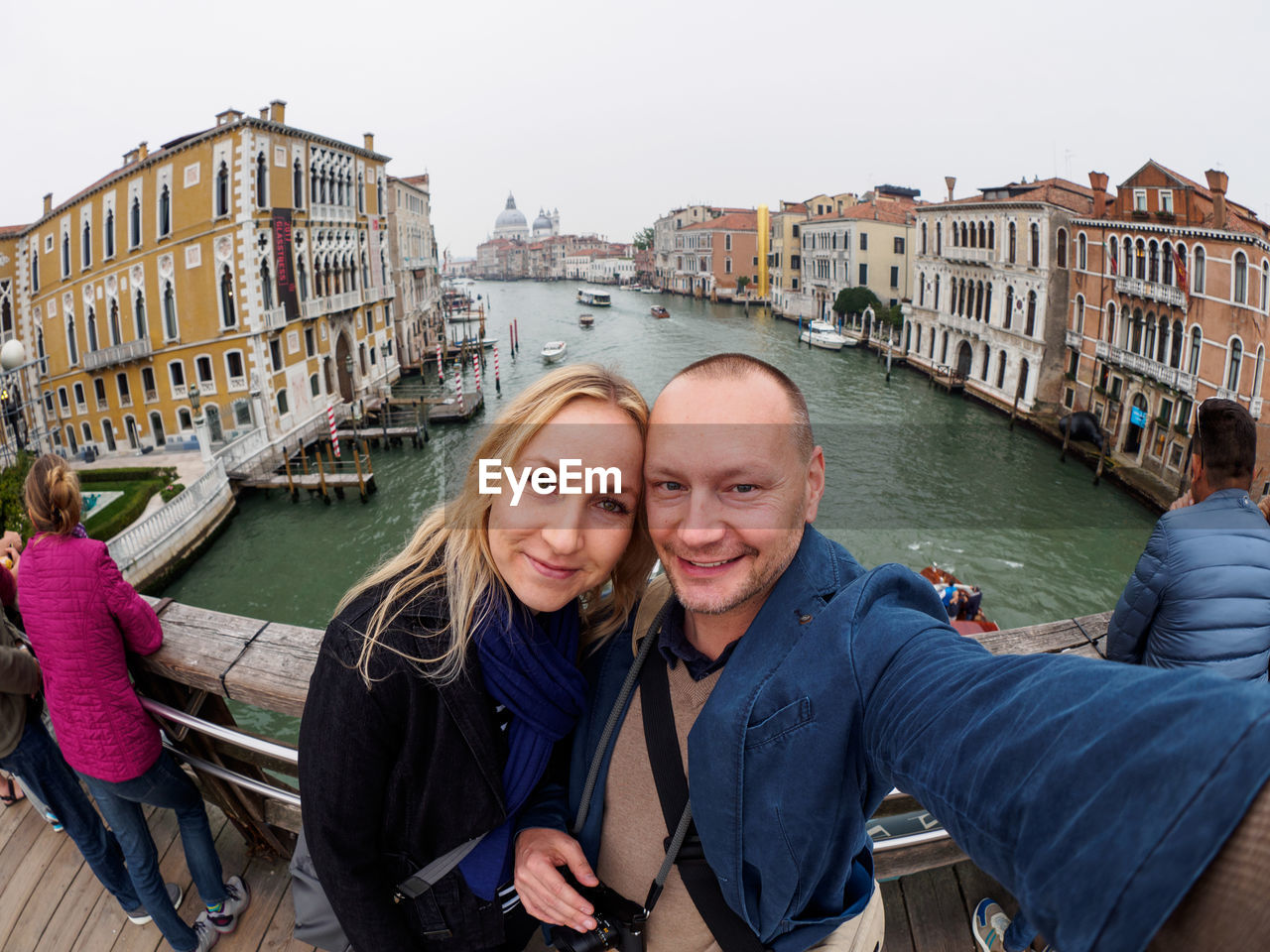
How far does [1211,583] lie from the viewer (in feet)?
3.94

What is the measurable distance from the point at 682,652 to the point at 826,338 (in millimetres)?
29898

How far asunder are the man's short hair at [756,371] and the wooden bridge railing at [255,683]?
23.7 inches

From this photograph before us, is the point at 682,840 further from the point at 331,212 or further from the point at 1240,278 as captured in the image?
the point at 331,212

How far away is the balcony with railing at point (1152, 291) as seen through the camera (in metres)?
12.6

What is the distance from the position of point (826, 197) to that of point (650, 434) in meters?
42.0

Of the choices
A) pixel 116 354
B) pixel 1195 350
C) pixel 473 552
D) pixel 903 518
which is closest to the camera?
pixel 473 552

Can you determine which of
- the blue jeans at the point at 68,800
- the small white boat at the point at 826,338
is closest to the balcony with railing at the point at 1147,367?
the small white boat at the point at 826,338

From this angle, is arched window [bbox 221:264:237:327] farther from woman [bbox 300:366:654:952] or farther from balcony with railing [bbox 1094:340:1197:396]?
balcony with railing [bbox 1094:340:1197:396]

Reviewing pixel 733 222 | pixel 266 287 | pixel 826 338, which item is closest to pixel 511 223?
pixel 733 222

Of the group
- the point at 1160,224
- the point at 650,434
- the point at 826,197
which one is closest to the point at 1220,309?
the point at 1160,224

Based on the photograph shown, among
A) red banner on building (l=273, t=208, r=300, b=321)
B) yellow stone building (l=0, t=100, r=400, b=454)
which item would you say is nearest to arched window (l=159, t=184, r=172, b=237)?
yellow stone building (l=0, t=100, r=400, b=454)

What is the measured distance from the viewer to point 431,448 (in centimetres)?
1684

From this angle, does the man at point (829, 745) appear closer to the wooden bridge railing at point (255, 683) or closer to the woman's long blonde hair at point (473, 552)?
the woman's long blonde hair at point (473, 552)

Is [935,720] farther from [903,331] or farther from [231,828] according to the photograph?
[903,331]
